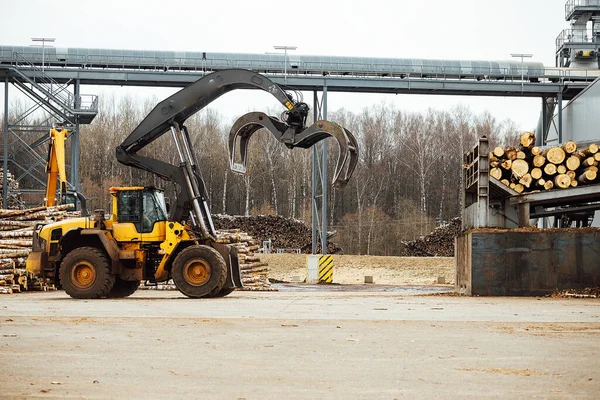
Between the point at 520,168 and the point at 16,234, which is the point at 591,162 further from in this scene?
the point at 16,234

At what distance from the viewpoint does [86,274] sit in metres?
20.8

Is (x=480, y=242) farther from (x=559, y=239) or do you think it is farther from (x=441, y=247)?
(x=441, y=247)

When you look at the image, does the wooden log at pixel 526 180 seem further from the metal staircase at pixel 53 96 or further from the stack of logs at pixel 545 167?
the metal staircase at pixel 53 96

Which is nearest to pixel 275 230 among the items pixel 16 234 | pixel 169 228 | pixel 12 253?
pixel 16 234

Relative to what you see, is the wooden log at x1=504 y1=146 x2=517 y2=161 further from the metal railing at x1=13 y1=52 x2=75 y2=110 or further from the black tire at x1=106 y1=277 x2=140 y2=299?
the metal railing at x1=13 y1=52 x2=75 y2=110

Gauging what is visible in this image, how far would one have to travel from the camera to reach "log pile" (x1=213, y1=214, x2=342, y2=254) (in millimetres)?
58719

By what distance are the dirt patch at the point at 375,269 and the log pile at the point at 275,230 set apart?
10799mm

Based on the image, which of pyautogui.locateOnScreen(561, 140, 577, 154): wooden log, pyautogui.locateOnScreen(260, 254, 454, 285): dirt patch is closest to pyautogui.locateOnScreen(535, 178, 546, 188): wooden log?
pyautogui.locateOnScreen(561, 140, 577, 154): wooden log

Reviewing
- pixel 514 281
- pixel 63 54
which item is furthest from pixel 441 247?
pixel 514 281

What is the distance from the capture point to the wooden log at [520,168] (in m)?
21.2

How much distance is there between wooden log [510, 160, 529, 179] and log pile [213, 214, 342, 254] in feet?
124

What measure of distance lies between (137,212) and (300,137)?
4137 mm

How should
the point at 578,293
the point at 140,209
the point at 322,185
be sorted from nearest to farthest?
the point at 578,293
the point at 140,209
the point at 322,185

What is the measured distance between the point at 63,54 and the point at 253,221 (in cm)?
1825
